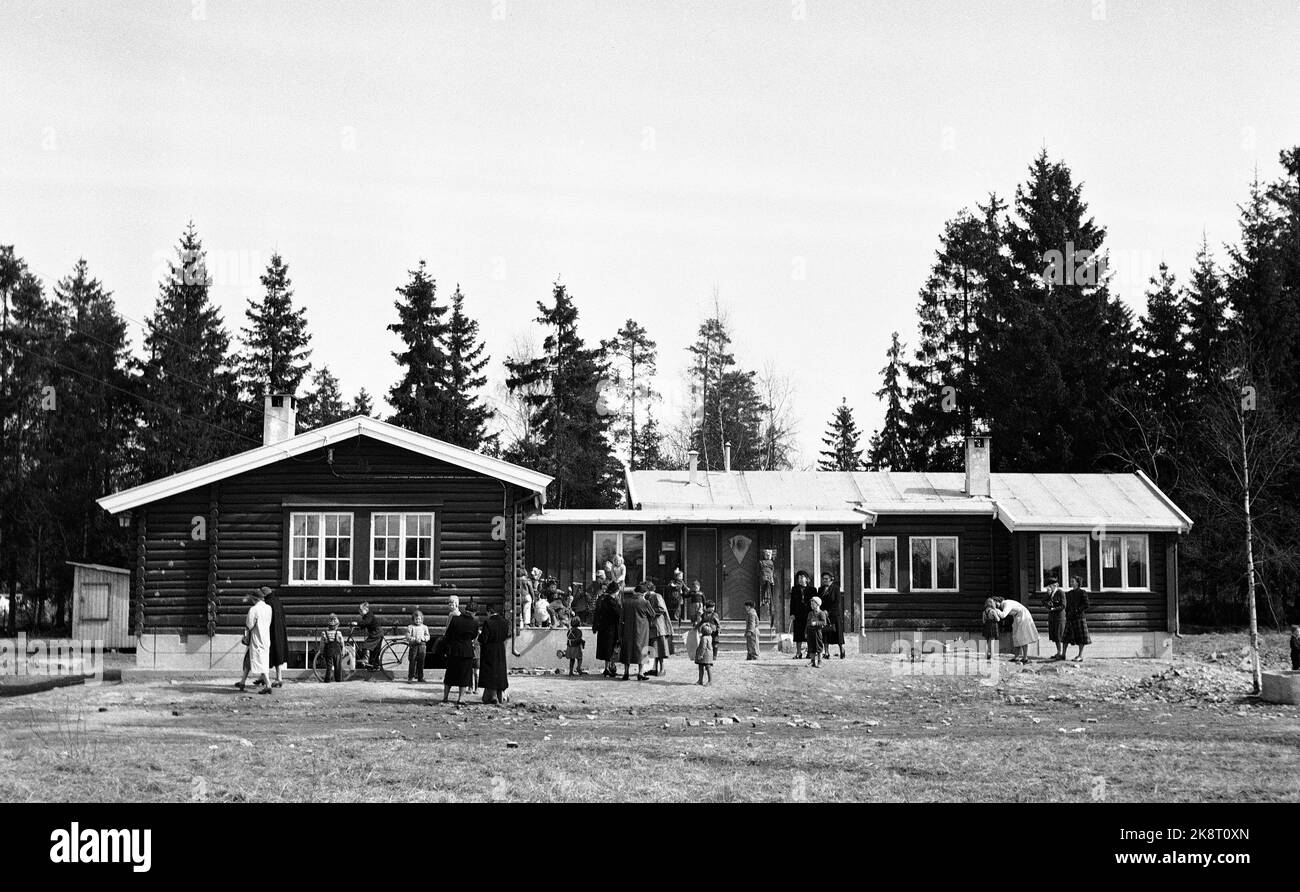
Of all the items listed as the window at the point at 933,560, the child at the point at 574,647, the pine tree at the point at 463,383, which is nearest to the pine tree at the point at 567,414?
the pine tree at the point at 463,383

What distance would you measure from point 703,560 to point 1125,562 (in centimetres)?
1087

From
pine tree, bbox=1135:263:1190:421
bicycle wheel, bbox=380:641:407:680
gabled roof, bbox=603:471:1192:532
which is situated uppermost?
pine tree, bbox=1135:263:1190:421

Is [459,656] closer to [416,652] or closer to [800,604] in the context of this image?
[416,652]

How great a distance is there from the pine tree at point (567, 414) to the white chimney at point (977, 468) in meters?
21.1

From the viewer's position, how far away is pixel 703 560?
32.1m

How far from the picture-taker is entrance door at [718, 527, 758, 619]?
104ft

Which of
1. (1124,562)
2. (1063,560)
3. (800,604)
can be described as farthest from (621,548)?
(1124,562)

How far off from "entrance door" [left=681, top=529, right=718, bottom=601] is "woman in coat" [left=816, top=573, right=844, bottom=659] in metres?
3.65

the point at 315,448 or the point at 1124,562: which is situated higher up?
the point at 315,448

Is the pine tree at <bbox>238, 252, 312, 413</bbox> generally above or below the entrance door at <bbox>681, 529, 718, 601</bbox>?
above

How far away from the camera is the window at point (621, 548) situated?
32.4 metres

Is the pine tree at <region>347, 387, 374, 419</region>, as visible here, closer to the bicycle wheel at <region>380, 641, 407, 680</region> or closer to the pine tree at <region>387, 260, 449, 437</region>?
the pine tree at <region>387, 260, 449, 437</region>

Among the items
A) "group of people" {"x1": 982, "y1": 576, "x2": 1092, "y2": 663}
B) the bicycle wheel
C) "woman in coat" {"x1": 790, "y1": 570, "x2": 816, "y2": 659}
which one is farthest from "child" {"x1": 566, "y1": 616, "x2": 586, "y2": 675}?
"group of people" {"x1": 982, "y1": 576, "x2": 1092, "y2": 663}
